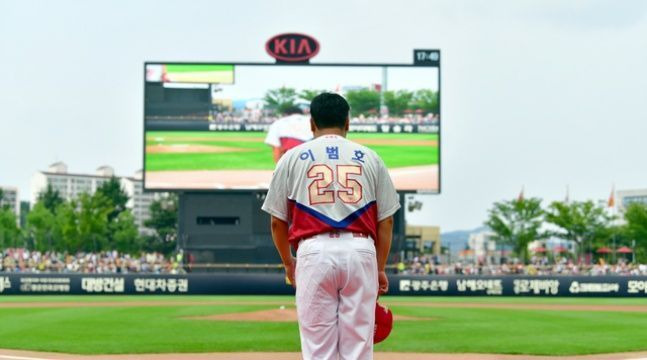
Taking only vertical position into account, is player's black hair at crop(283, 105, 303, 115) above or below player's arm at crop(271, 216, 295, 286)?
above

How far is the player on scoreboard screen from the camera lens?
44059 mm

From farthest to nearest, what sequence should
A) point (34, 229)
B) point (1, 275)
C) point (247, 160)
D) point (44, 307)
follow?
point (34, 229) → point (247, 160) → point (1, 275) → point (44, 307)

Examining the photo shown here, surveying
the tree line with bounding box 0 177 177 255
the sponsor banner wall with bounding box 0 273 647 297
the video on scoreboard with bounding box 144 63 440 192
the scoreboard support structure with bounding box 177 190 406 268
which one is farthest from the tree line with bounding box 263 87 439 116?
the tree line with bounding box 0 177 177 255

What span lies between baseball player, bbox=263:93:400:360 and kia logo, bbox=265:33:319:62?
42232 mm

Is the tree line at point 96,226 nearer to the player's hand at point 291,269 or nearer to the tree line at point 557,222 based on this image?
the tree line at point 557,222

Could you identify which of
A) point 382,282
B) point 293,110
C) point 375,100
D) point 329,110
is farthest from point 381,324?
point 375,100

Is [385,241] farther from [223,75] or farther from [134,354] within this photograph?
[223,75]

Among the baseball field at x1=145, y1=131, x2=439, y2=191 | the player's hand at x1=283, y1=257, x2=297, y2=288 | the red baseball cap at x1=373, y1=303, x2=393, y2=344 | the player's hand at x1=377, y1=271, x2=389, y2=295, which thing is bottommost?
the red baseball cap at x1=373, y1=303, x2=393, y2=344

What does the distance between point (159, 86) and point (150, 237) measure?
65425 mm

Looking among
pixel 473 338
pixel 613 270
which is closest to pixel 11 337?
pixel 473 338

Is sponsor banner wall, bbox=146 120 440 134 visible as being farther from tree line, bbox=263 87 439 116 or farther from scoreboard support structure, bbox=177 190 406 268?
scoreboard support structure, bbox=177 190 406 268

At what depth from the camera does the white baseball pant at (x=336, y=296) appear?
5.45 meters

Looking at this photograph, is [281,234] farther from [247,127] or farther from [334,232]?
[247,127]

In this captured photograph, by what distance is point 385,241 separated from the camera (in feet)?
18.9
